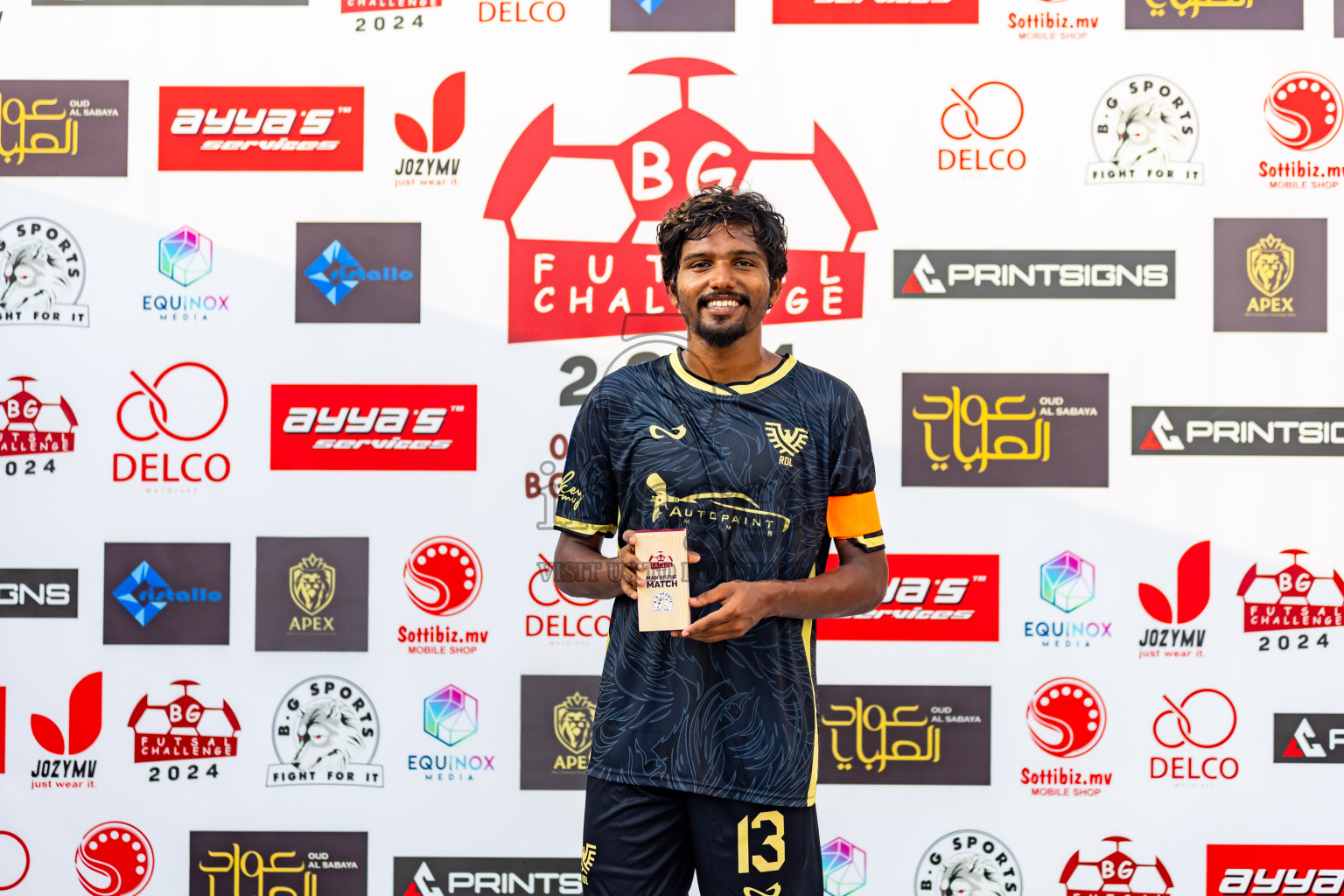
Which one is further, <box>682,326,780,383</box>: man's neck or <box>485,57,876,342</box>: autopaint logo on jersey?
Answer: <box>485,57,876,342</box>: autopaint logo on jersey

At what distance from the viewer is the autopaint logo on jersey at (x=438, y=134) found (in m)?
2.58

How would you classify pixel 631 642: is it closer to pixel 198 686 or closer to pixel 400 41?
pixel 198 686

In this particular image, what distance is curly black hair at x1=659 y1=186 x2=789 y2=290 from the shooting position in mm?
1653

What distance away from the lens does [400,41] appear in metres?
2.58

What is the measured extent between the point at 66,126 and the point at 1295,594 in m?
3.35

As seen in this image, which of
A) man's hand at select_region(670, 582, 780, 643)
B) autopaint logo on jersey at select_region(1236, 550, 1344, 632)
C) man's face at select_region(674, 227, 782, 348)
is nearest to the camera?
man's hand at select_region(670, 582, 780, 643)

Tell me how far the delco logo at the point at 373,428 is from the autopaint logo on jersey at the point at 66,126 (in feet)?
2.49

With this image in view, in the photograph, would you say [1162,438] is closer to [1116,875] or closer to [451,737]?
[1116,875]

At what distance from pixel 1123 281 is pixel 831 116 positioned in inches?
33.5

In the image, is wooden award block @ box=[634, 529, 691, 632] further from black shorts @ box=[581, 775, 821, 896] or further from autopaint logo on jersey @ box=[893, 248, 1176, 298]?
autopaint logo on jersey @ box=[893, 248, 1176, 298]

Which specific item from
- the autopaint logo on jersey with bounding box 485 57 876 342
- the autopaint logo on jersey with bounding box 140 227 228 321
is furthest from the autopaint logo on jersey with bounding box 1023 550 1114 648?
the autopaint logo on jersey with bounding box 140 227 228 321

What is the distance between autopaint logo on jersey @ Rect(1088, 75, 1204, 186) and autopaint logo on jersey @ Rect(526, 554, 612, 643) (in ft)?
5.54

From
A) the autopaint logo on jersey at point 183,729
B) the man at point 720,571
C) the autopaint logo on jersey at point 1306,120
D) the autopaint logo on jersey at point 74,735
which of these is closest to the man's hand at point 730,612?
the man at point 720,571

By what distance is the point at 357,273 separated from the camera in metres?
2.59
